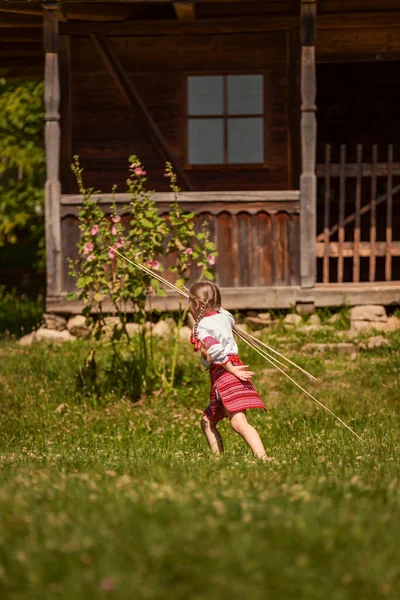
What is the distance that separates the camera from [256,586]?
114 inches

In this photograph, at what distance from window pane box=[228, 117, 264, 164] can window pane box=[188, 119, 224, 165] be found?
0.47 feet

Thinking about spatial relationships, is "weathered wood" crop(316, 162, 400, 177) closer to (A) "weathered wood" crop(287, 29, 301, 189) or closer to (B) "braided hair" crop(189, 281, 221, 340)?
(A) "weathered wood" crop(287, 29, 301, 189)

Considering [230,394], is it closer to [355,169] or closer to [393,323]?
[393,323]

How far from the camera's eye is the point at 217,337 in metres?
5.87

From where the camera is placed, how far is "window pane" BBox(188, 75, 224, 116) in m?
12.7

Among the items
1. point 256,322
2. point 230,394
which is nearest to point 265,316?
point 256,322

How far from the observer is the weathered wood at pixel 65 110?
491 inches

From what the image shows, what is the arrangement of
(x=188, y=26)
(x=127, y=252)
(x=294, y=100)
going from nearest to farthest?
(x=127, y=252) < (x=188, y=26) < (x=294, y=100)

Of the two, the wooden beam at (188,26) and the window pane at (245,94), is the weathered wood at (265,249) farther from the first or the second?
the wooden beam at (188,26)

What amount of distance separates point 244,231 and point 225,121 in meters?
2.78

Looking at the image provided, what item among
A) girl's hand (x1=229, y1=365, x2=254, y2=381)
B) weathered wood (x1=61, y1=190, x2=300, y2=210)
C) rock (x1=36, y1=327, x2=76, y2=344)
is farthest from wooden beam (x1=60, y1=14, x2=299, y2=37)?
girl's hand (x1=229, y1=365, x2=254, y2=381)

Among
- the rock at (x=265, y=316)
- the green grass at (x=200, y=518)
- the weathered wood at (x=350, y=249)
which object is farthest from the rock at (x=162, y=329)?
the green grass at (x=200, y=518)

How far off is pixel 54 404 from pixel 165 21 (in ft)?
20.1

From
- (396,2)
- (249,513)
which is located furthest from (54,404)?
(396,2)
